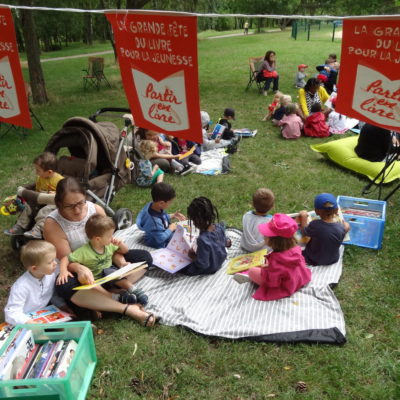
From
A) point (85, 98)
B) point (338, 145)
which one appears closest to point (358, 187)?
point (338, 145)

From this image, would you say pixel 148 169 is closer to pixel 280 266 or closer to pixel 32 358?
pixel 280 266

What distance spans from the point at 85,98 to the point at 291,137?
7.93 metres

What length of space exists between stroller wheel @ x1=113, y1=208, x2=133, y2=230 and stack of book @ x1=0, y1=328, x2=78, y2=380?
2113mm

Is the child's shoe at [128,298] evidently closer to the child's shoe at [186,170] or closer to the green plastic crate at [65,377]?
the green plastic crate at [65,377]

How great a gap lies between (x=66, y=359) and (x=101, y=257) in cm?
102

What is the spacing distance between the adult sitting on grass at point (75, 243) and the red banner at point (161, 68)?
96 cm

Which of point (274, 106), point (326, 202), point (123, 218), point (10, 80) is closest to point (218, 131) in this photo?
point (274, 106)

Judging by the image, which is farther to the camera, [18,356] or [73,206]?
[73,206]

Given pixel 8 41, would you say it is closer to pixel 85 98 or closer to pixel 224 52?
pixel 85 98

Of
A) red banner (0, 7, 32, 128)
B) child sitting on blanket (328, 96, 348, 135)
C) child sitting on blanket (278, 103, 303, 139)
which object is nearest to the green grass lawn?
child sitting on blanket (278, 103, 303, 139)

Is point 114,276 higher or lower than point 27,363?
higher

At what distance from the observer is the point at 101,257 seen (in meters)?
3.51

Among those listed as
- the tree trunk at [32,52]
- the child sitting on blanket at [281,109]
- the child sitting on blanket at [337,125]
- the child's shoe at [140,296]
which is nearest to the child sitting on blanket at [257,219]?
the child's shoe at [140,296]

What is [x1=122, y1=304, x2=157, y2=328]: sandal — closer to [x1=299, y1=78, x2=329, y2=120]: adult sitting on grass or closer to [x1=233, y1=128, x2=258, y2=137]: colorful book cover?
[x1=233, y1=128, x2=258, y2=137]: colorful book cover
